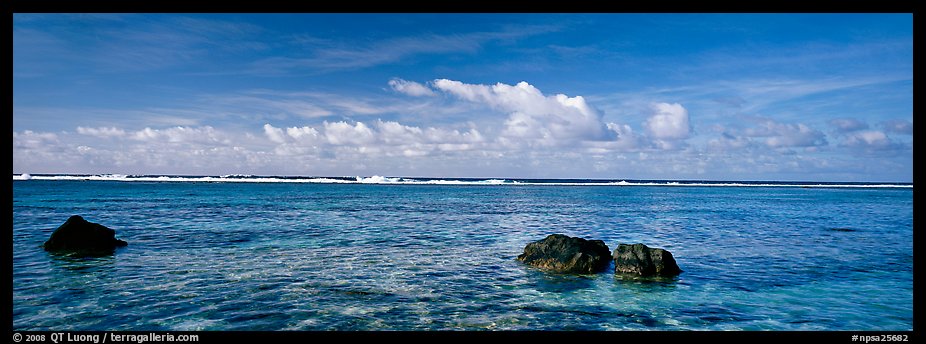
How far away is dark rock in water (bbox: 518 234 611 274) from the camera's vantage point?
1730cm

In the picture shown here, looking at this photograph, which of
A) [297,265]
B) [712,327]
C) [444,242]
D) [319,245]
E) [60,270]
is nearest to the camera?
[712,327]

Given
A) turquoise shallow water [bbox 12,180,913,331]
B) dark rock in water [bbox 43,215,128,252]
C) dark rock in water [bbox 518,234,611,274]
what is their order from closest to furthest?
turquoise shallow water [bbox 12,180,913,331] < dark rock in water [bbox 518,234,611,274] < dark rock in water [bbox 43,215,128,252]

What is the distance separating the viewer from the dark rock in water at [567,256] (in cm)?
1730

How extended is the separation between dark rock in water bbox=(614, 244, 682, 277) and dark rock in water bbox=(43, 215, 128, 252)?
71.4 feet

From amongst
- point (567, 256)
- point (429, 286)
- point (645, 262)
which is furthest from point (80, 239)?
point (645, 262)

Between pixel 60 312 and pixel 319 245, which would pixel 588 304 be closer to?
pixel 60 312

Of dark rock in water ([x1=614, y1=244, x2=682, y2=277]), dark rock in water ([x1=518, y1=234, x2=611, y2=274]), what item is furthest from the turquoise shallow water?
dark rock in water ([x1=518, y1=234, x2=611, y2=274])

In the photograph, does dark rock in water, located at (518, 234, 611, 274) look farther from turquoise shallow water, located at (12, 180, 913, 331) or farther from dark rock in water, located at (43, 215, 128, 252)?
dark rock in water, located at (43, 215, 128, 252)

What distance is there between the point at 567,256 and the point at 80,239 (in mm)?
20960

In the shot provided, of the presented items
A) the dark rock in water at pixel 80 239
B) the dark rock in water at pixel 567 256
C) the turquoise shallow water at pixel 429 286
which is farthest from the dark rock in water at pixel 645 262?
the dark rock in water at pixel 80 239
